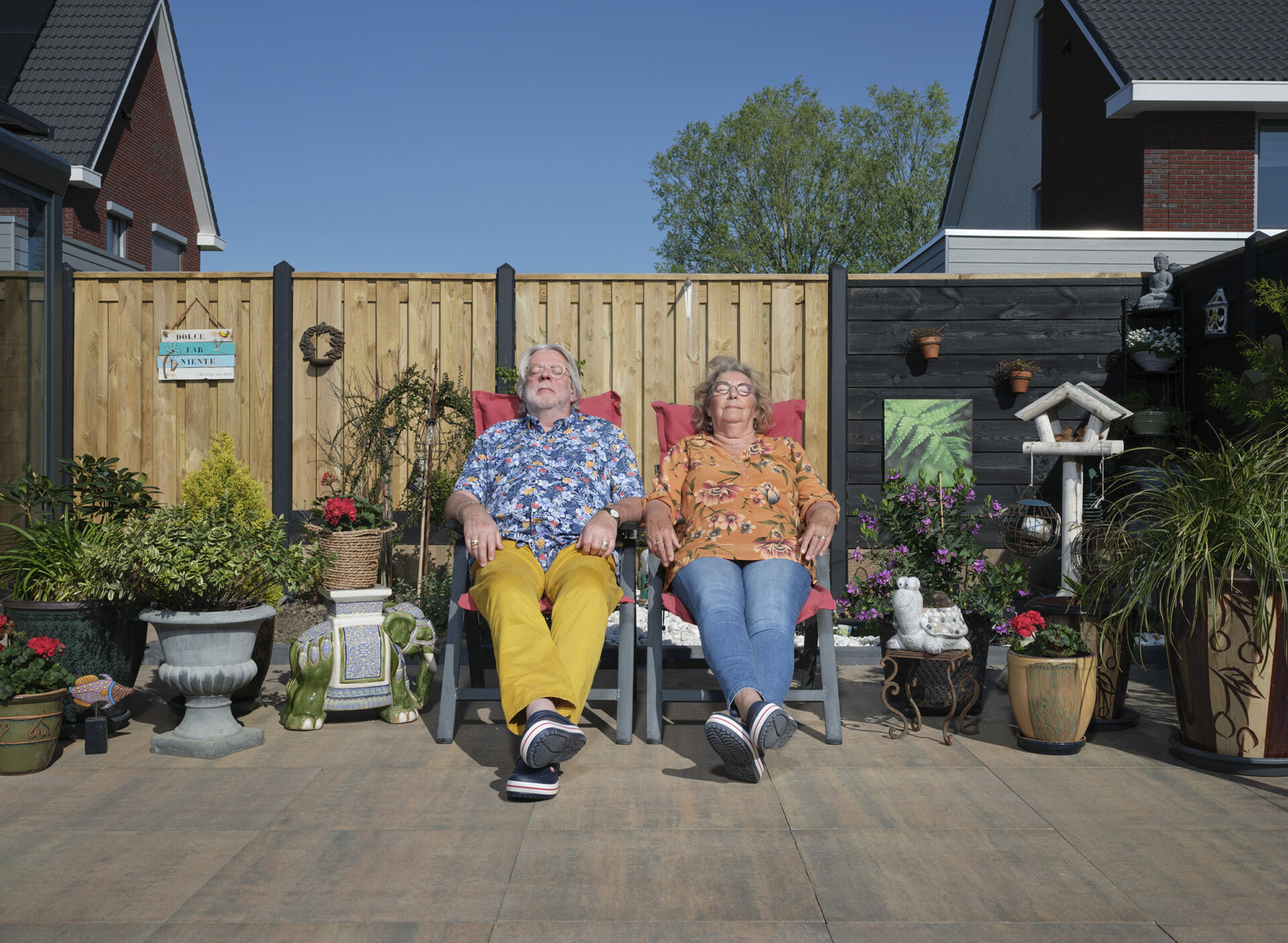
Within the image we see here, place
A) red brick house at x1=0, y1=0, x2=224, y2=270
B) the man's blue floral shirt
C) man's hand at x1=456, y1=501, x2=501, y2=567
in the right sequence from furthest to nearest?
1. red brick house at x1=0, y1=0, x2=224, y2=270
2. the man's blue floral shirt
3. man's hand at x1=456, y1=501, x2=501, y2=567

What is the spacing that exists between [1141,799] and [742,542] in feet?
4.19

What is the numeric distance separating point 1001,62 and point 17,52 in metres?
11.7

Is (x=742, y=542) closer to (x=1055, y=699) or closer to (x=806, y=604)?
(x=806, y=604)

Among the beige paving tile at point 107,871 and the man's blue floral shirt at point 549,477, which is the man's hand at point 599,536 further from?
the beige paving tile at point 107,871

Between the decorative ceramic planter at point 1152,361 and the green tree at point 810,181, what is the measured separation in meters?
17.3

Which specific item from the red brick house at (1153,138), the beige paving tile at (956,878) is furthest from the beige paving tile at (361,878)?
the red brick house at (1153,138)

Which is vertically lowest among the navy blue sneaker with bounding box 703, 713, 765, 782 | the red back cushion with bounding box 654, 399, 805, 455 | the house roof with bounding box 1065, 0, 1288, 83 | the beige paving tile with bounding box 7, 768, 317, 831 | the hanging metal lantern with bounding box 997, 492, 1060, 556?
the beige paving tile with bounding box 7, 768, 317, 831

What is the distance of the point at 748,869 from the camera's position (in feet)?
6.68

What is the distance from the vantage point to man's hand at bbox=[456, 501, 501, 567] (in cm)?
301

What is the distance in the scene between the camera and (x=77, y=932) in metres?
1.75

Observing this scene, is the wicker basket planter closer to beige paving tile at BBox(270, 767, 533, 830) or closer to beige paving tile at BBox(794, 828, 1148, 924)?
beige paving tile at BBox(270, 767, 533, 830)

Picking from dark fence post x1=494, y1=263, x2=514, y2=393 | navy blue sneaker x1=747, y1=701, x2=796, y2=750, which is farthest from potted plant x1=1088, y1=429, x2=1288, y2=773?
dark fence post x1=494, y1=263, x2=514, y2=393

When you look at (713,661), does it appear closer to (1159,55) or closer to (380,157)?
(380,157)

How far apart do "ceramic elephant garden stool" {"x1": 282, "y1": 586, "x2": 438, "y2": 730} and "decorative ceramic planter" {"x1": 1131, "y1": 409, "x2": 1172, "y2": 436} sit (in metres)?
4.26
